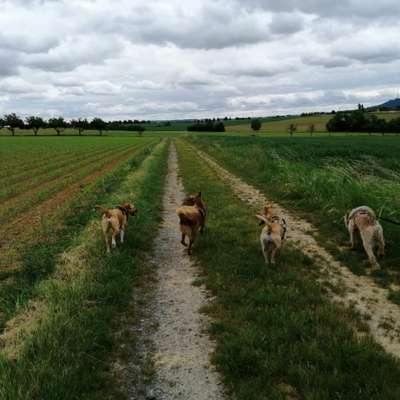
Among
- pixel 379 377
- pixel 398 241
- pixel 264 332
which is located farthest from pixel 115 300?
pixel 398 241

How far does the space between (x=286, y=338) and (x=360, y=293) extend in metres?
2.14

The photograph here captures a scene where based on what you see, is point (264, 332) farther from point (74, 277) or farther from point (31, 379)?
point (74, 277)

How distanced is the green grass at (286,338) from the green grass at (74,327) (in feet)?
4.62

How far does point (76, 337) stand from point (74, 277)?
2046mm

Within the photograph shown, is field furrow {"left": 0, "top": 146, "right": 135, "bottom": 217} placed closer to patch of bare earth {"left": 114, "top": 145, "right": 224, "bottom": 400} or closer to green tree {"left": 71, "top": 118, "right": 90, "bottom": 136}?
patch of bare earth {"left": 114, "top": 145, "right": 224, "bottom": 400}

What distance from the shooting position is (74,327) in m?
4.55

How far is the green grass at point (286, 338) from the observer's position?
3.58 metres

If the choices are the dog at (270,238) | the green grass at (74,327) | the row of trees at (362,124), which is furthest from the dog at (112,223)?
the row of trees at (362,124)

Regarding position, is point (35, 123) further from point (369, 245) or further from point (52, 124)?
point (369, 245)

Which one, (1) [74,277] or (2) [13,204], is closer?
(1) [74,277]

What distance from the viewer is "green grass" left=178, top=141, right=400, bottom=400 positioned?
3.58 metres

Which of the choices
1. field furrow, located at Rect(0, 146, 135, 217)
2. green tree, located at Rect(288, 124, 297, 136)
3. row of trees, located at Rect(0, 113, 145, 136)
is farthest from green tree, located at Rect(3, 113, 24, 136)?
field furrow, located at Rect(0, 146, 135, 217)

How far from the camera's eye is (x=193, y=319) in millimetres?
5121

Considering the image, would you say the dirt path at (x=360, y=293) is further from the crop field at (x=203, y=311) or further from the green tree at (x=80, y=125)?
the green tree at (x=80, y=125)
